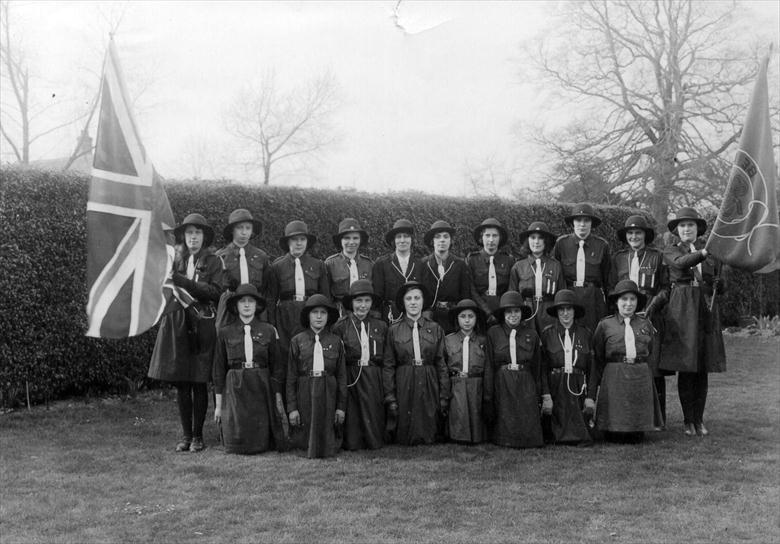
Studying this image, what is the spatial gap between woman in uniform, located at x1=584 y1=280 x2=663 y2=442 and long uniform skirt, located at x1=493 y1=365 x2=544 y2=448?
534 millimetres

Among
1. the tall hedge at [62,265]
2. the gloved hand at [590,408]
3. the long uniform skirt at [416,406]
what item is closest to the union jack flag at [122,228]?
the long uniform skirt at [416,406]

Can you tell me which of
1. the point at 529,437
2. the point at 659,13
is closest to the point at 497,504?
the point at 529,437

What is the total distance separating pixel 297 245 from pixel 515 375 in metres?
2.41

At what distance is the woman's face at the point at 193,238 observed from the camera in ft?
22.8

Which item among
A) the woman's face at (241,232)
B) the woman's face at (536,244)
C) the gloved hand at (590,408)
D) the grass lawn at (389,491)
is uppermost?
the woman's face at (241,232)

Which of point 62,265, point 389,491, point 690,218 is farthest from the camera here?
A: point 62,265

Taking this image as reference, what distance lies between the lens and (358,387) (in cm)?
697

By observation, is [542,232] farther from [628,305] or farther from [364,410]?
[364,410]

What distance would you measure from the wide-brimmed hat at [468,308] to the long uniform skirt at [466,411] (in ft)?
2.10

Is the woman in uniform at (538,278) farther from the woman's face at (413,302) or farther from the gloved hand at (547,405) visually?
the woman's face at (413,302)

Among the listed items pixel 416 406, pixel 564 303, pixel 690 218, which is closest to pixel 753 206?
pixel 690 218

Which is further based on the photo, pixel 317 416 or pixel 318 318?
pixel 318 318

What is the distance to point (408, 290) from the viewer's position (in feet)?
23.9

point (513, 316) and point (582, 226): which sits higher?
point (582, 226)
